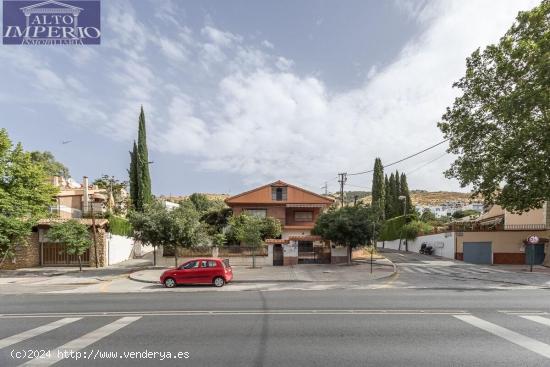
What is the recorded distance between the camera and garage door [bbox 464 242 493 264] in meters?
32.1

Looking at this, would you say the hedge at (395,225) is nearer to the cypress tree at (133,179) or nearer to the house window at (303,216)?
the house window at (303,216)

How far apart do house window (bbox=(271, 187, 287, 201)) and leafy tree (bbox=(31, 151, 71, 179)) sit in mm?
34210

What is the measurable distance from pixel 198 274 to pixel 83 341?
10068mm

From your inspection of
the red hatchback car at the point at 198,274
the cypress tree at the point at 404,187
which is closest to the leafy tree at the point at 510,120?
the red hatchback car at the point at 198,274

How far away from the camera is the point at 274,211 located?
130 feet

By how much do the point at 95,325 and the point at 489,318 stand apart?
36.7 ft

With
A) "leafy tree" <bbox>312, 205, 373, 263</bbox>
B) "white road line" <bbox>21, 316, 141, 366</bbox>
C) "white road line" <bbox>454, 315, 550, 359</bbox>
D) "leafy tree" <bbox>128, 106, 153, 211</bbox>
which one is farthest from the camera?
"leafy tree" <bbox>128, 106, 153, 211</bbox>

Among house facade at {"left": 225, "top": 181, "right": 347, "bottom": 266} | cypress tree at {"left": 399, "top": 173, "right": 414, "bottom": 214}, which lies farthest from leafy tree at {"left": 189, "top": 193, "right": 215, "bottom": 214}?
cypress tree at {"left": 399, "top": 173, "right": 414, "bottom": 214}

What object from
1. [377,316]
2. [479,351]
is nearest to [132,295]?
[377,316]

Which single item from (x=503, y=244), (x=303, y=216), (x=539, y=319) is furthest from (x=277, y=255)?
(x=503, y=244)

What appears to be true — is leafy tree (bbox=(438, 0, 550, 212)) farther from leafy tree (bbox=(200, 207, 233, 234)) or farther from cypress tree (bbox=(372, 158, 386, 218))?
cypress tree (bbox=(372, 158, 386, 218))

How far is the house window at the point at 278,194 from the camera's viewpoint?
40.1 metres

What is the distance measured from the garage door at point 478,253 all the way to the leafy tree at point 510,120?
5997 mm

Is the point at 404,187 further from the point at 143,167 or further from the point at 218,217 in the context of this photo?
the point at 143,167
